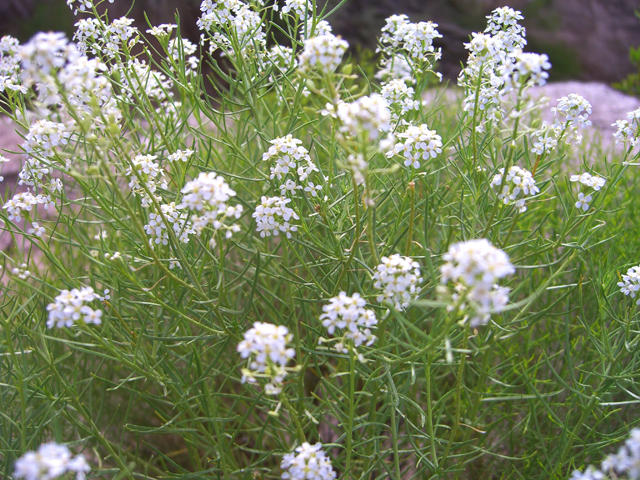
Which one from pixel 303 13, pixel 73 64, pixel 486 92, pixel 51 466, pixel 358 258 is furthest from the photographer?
pixel 303 13

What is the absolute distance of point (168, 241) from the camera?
175 cm

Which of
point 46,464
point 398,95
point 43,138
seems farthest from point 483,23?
point 46,464

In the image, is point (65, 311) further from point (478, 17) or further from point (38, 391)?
point (478, 17)

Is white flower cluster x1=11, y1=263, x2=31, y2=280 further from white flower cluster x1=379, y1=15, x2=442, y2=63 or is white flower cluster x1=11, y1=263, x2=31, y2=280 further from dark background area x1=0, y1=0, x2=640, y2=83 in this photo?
dark background area x1=0, y1=0, x2=640, y2=83

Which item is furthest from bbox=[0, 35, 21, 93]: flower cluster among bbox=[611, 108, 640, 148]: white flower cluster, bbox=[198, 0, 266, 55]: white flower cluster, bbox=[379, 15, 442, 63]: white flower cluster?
bbox=[611, 108, 640, 148]: white flower cluster

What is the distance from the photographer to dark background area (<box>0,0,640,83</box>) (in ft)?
25.4

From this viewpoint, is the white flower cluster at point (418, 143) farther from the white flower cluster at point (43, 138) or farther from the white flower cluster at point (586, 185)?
the white flower cluster at point (43, 138)

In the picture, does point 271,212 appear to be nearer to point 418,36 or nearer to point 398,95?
point 398,95

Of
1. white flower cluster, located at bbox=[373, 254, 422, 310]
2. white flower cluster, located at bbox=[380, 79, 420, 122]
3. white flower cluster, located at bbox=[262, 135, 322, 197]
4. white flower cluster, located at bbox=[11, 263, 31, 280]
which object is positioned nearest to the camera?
white flower cluster, located at bbox=[373, 254, 422, 310]

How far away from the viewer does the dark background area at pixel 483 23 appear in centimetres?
774

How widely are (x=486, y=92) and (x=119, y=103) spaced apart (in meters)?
1.46

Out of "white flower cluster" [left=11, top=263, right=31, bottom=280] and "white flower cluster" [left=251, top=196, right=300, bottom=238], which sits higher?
"white flower cluster" [left=251, top=196, right=300, bottom=238]

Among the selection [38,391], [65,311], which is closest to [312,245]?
[65,311]

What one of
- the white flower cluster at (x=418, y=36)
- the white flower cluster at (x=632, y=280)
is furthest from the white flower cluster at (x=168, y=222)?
the white flower cluster at (x=632, y=280)
